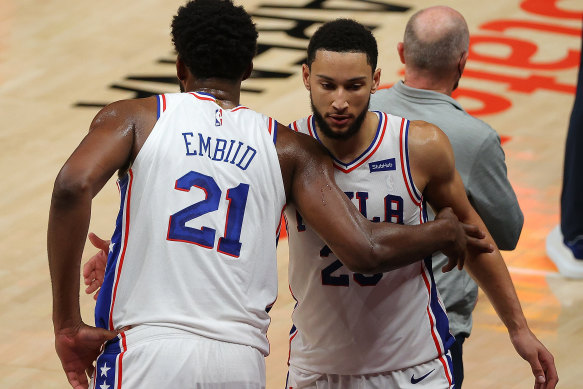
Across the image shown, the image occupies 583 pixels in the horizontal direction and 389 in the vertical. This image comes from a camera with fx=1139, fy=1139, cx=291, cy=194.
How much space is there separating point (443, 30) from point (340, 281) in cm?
110

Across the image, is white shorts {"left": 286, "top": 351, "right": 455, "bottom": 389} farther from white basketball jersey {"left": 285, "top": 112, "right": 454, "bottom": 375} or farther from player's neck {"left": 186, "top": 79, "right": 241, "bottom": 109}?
player's neck {"left": 186, "top": 79, "right": 241, "bottom": 109}

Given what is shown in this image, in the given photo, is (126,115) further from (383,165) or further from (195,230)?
(383,165)

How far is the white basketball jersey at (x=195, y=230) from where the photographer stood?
121 inches

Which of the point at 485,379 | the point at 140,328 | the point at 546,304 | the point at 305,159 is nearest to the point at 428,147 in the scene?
the point at 305,159

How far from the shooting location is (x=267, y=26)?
9328 millimetres

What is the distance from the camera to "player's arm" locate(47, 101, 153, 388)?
117 inches

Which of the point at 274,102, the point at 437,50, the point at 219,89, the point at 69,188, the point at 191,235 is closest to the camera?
the point at 69,188

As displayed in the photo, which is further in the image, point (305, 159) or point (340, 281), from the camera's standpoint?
point (340, 281)

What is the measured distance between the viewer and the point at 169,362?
9.88 feet

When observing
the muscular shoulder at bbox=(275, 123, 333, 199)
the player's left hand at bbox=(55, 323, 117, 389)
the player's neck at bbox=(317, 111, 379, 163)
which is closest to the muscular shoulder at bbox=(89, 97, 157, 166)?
the muscular shoulder at bbox=(275, 123, 333, 199)

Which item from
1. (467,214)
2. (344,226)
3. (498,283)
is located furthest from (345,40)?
(498,283)

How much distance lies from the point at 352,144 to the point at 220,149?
0.50 metres

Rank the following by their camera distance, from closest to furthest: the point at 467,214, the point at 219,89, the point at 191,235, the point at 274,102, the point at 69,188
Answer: the point at 69,188 < the point at 191,235 < the point at 219,89 < the point at 467,214 < the point at 274,102

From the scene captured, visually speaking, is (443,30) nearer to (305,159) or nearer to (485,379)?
(305,159)
